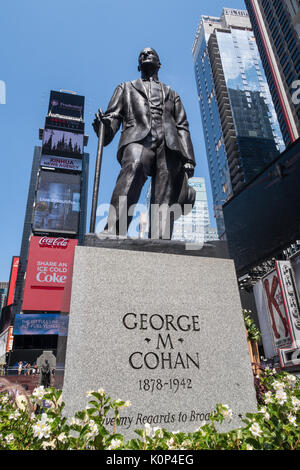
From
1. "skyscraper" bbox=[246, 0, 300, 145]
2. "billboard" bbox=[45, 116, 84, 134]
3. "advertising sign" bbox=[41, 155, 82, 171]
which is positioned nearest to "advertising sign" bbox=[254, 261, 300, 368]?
"advertising sign" bbox=[41, 155, 82, 171]

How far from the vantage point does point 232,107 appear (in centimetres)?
9081

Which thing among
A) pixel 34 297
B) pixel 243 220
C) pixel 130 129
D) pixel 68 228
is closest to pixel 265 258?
pixel 243 220

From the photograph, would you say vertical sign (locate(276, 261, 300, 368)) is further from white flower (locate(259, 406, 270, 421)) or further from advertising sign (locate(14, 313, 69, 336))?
advertising sign (locate(14, 313, 69, 336))

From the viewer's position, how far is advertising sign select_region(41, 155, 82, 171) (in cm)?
5406

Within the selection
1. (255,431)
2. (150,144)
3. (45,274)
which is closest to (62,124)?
(45,274)

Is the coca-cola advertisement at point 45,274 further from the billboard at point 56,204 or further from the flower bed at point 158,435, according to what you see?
the flower bed at point 158,435

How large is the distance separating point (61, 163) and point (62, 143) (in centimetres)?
509

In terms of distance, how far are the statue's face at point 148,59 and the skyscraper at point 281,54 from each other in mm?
60681

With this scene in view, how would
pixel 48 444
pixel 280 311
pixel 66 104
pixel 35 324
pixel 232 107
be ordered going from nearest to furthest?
1. pixel 48 444
2. pixel 280 311
3. pixel 35 324
4. pixel 66 104
5. pixel 232 107

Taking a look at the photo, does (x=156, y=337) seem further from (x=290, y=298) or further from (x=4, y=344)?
(x=4, y=344)

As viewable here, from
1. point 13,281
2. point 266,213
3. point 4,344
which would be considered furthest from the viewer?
point 13,281

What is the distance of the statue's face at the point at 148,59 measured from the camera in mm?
4535

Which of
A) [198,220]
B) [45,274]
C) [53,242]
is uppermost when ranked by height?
[198,220]

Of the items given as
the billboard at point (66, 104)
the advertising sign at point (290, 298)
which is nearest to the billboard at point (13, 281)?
the billboard at point (66, 104)
